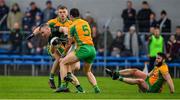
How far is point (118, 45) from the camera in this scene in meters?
32.4

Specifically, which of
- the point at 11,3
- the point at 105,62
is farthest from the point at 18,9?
the point at 105,62

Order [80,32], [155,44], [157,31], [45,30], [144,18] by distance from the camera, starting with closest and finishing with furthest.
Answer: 1. [80,32]
2. [45,30]
3. [157,31]
4. [155,44]
5. [144,18]

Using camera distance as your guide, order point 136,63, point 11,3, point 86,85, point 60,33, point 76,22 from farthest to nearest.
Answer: point 11,3 < point 136,63 < point 86,85 < point 60,33 < point 76,22

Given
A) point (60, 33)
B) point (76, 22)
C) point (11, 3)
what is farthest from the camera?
point (11, 3)

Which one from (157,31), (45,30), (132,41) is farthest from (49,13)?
(45,30)

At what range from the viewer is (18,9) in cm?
3397

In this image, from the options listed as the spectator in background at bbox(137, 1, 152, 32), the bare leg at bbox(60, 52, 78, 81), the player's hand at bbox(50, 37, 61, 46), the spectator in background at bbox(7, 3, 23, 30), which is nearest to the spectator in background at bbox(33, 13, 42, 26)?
the spectator in background at bbox(7, 3, 23, 30)

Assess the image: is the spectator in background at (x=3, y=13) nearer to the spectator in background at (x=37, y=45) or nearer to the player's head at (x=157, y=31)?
the spectator in background at (x=37, y=45)

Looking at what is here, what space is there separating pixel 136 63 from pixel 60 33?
10.7 m

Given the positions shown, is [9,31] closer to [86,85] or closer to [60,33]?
[86,85]

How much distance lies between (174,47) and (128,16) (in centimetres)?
272

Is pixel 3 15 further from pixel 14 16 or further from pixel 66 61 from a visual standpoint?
pixel 66 61

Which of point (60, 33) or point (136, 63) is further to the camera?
point (136, 63)

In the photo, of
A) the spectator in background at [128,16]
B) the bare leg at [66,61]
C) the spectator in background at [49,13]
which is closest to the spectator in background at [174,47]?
the spectator in background at [128,16]
